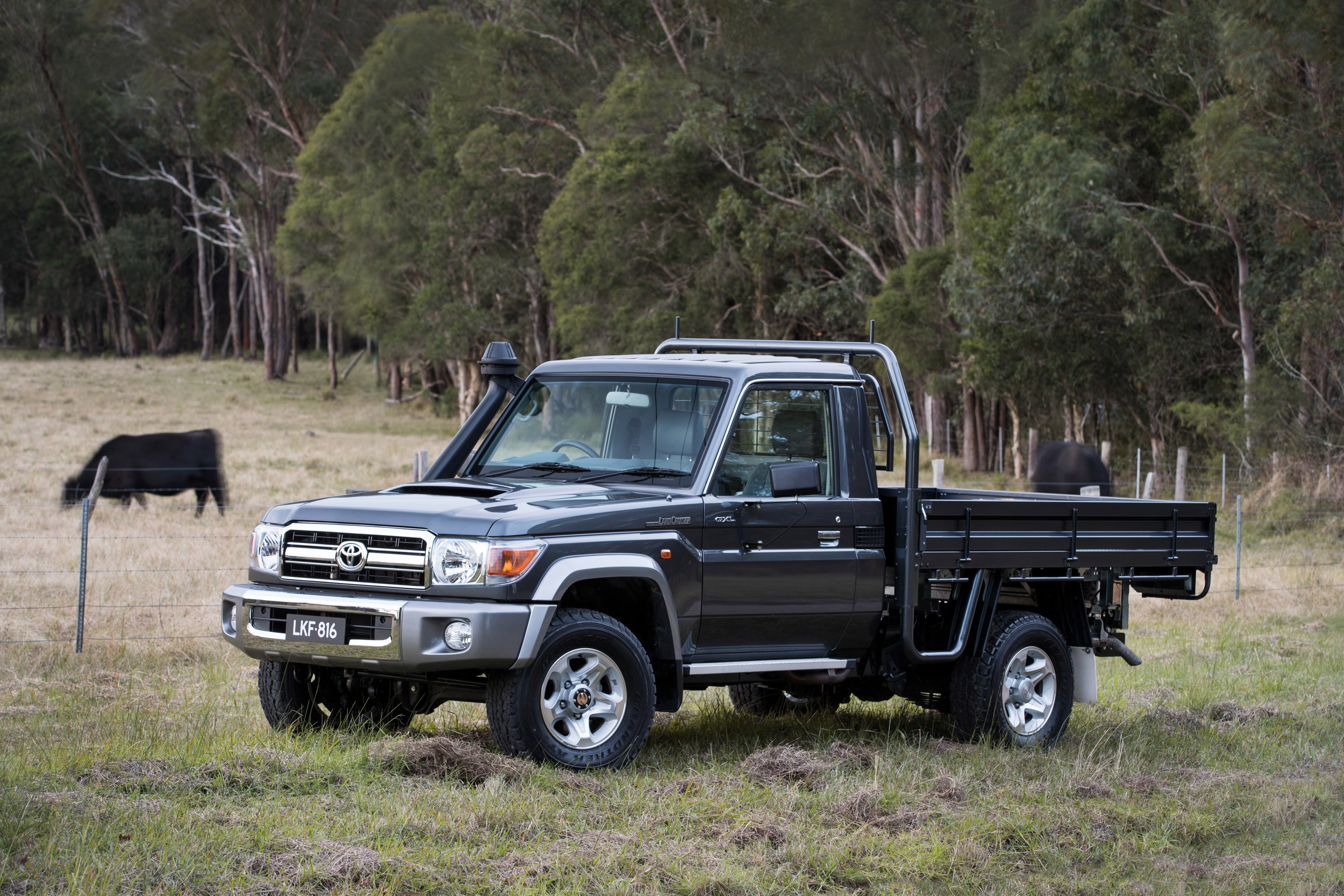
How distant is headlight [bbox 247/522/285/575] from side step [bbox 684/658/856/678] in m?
2.12

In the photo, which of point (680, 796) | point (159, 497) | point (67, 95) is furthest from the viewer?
point (67, 95)

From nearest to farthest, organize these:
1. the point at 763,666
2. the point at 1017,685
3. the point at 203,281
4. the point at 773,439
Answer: the point at 763,666 < the point at 773,439 < the point at 1017,685 < the point at 203,281

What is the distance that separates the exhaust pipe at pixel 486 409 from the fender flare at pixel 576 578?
169 centimetres

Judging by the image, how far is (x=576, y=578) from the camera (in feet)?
23.9

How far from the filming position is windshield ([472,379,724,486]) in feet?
26.9

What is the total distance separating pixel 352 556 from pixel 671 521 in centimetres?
156

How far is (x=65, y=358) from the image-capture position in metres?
74.5

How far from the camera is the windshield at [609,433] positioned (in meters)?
8.20

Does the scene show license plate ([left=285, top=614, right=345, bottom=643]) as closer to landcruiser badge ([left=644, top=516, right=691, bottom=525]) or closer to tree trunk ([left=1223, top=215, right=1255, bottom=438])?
landcruiser badge ([left=644, top=516, right=691, bottom=525])

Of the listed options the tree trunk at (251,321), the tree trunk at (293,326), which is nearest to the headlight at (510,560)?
the tree trunk at (293,326)

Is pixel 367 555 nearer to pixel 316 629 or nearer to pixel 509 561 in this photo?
pixel 316 629

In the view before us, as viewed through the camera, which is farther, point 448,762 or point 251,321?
point 251,321

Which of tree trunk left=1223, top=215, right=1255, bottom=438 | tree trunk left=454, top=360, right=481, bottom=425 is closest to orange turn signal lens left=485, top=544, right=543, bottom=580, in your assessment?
tree trunk left=1223, top=215, right=1255, bottom=438

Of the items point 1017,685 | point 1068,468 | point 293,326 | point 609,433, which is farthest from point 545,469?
point 293,326
